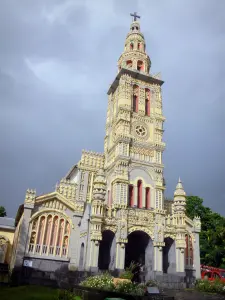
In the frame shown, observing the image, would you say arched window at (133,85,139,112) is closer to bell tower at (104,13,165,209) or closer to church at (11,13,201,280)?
bell tower at (104,13,165,209)

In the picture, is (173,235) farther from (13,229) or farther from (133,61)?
(133,61)

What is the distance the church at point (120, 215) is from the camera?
31.6 meters

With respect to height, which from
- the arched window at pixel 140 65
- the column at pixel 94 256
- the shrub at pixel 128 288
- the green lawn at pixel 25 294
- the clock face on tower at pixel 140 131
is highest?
the arched window at pixel 140 65

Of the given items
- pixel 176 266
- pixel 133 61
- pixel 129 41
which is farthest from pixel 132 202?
pixel 129 41

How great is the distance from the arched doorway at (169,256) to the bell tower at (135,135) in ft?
13.7

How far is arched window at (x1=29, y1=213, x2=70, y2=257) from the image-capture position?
32.0 m

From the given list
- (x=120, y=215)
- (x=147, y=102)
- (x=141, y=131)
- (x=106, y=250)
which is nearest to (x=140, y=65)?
(x=147, y=102)

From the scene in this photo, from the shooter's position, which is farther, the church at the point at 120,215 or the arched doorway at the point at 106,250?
the arched doorway at the point at 106,250

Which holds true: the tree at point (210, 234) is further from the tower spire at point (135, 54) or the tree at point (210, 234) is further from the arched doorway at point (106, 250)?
the tower spire at point (135, 54)

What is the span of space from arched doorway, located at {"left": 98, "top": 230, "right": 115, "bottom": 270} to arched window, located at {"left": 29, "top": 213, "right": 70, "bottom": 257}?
4182 millimetres

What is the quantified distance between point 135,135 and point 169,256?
15.4m

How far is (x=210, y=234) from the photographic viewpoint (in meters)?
48.8

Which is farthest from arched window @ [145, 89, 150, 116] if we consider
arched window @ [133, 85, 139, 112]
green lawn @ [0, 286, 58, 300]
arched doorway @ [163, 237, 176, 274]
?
green lawn @ [0, 286, 58, 300]

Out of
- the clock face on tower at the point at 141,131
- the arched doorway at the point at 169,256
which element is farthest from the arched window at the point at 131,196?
the clock face on tower at the point at 141,131
